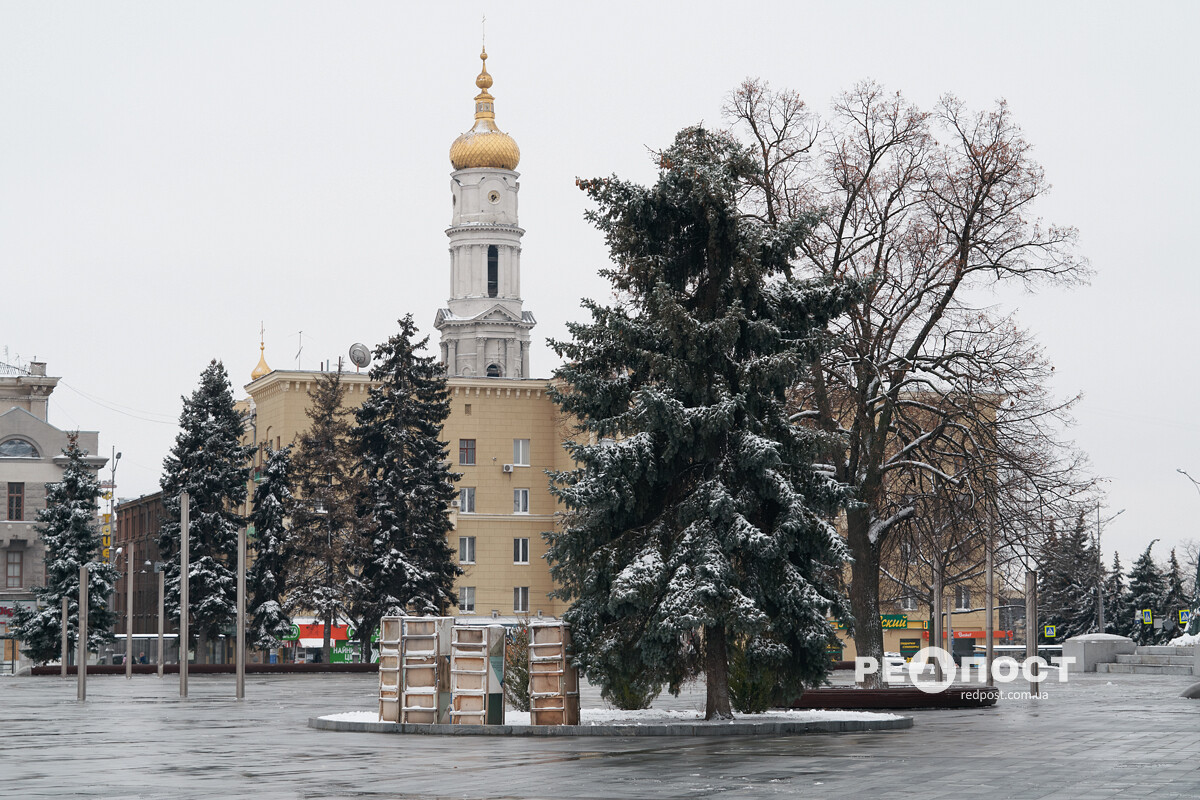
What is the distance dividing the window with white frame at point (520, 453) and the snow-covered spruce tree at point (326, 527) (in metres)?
17.0

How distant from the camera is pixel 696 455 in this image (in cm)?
2408

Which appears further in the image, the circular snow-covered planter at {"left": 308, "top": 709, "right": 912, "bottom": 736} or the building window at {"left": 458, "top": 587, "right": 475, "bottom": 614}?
the building window at {"left": 458, "top": 587, "right": 475, "bottom": 614}

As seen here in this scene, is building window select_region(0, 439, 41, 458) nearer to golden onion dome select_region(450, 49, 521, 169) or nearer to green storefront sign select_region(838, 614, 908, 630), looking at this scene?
golden onion dome select_region(450, 49, 521, 169)

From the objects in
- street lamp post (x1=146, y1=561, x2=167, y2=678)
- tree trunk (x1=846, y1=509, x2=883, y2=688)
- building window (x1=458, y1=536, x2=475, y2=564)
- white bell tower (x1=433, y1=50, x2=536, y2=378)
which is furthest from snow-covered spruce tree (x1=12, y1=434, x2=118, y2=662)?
white bell tower (x1=433, y1=50, x2=536, y2=378)

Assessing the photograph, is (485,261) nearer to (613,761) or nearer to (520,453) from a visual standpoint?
(520,453)

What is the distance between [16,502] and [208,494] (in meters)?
19.7

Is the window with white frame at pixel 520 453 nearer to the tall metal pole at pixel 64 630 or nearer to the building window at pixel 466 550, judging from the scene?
the building window at pixel 466 550

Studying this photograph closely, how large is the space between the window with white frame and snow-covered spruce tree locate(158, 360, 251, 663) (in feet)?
72.0

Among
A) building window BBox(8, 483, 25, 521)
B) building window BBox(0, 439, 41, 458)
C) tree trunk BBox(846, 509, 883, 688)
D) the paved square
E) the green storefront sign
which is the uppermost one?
building window BBox(0, 439, 41, 458)

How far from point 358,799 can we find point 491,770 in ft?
10.4

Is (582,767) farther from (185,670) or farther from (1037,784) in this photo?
(185,670)

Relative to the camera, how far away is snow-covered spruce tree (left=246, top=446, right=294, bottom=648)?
63125 millimetres

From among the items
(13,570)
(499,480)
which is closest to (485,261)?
(499,480)

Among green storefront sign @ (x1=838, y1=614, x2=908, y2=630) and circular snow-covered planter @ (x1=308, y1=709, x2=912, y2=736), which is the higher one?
circular snow-covered planter @ (x1=308, y1=709, x2=912, y2=736)
